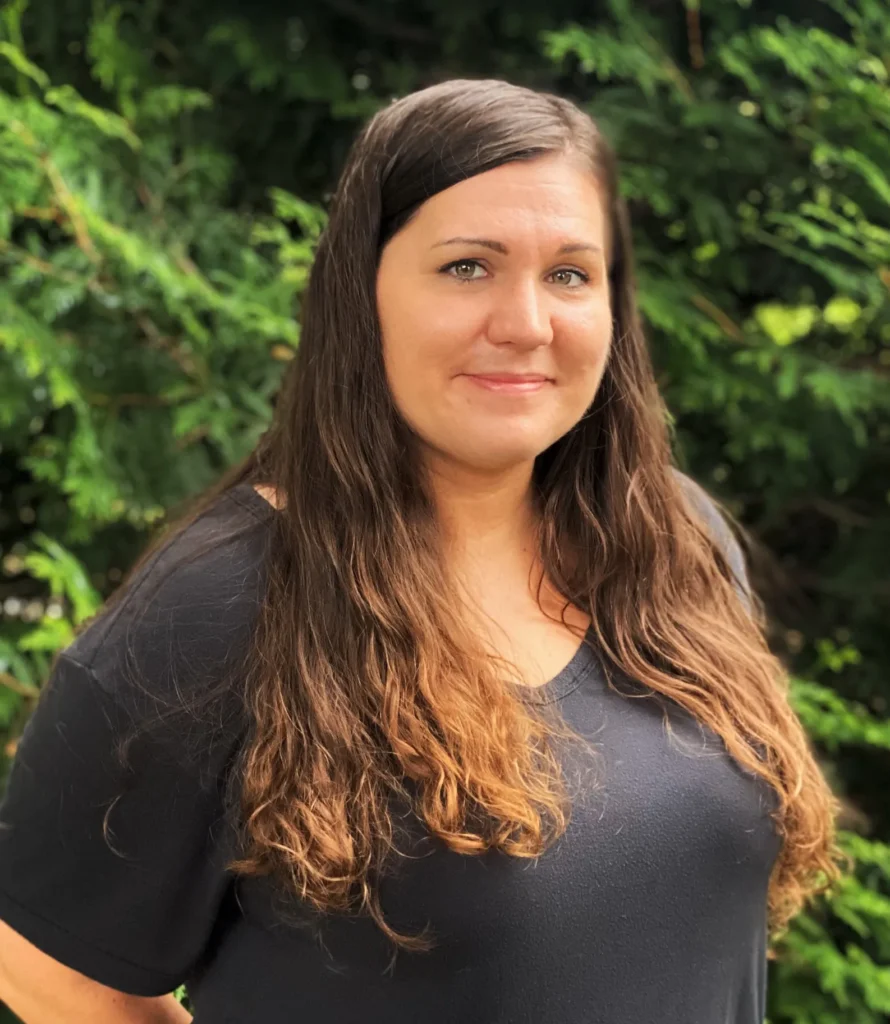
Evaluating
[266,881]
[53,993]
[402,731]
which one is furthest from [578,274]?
[53,993]

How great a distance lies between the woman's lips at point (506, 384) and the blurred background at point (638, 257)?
2.78ft

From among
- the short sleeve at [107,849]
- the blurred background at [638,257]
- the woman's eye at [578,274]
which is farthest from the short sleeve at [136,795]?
the blurred background at [638,257]

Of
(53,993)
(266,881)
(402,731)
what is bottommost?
(53,993)

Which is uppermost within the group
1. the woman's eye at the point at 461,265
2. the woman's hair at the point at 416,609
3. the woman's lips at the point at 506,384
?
the woman's eye at the point at 461,265

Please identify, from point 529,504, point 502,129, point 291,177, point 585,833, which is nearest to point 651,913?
point 585,833

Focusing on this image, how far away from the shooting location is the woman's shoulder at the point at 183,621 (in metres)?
1.03

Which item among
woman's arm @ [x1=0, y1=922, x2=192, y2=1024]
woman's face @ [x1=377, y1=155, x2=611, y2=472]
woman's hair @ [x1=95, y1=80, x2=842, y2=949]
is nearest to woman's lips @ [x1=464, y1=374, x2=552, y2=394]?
woman's face @ [x1=377, y1=155, x2=611, y2=472]

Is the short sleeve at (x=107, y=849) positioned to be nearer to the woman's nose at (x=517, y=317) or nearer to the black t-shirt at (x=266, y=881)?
the black t-shirt at (x=266, y=881)

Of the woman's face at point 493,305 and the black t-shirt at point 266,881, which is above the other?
the woman's face at point 493,305

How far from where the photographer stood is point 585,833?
40.2 inches

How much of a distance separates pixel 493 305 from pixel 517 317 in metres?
0.03

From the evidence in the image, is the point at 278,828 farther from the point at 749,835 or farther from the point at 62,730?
the point at 749,835

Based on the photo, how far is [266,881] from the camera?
1.03 meters

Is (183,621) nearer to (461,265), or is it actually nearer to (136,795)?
(136,795)
